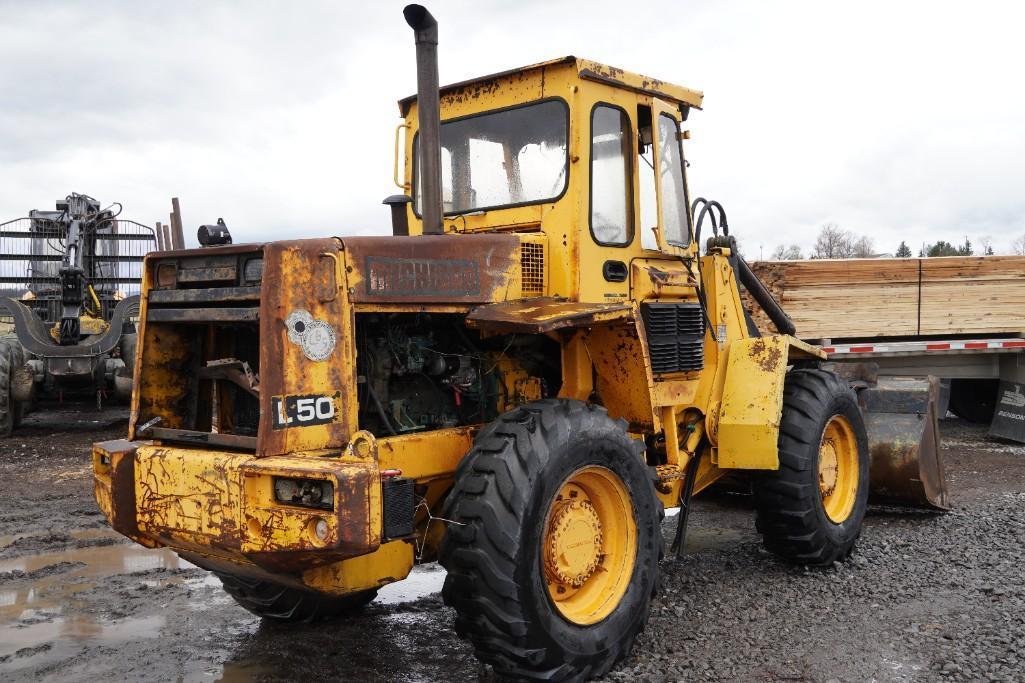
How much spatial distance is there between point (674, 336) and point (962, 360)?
8.34 meters

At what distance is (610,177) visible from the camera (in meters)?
5.25

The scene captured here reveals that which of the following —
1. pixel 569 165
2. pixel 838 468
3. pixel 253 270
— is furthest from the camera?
pixel 838 468

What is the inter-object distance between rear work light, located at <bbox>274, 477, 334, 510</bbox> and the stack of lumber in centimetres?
829

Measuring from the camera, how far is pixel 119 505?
4145mm

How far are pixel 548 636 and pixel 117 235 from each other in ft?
46.2

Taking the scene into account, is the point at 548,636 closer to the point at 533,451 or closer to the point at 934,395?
the point at 533,451

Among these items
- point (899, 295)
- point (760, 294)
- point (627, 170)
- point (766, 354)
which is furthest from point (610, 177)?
point (899, 295)

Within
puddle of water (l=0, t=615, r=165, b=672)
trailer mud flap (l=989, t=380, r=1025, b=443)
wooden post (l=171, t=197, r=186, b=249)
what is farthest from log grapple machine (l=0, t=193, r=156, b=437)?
trailer mud flap (l=989, t=380, r=1025, b=443)

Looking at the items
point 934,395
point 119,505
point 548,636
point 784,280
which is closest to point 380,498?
point 548,636

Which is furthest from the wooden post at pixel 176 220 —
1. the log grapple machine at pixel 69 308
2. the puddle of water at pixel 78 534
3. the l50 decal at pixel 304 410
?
the l50 decal at pixel 304 410

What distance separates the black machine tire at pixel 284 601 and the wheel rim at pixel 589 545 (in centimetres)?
134

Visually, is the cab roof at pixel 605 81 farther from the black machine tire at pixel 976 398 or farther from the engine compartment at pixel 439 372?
the black machine tire at pixel 976 398

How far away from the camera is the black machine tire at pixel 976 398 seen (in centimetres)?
1359

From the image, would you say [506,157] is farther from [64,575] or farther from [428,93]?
[64,575]
